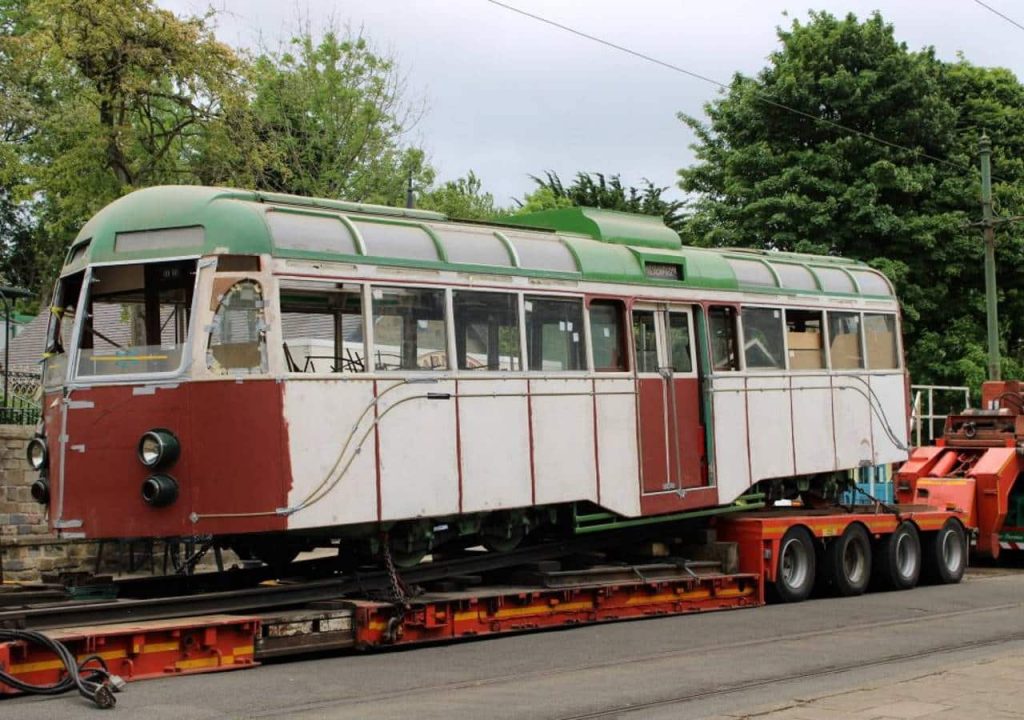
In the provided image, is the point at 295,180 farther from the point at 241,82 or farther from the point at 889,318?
the point at 889,318

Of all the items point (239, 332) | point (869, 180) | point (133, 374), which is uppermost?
point (869, 180)

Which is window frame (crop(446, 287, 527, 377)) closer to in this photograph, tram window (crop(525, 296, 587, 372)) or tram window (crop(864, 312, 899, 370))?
tram window (crop(525, 296, 587, 372))

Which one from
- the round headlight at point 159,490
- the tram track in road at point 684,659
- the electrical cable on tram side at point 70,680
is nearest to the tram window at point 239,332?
the round headlight at point 159,490

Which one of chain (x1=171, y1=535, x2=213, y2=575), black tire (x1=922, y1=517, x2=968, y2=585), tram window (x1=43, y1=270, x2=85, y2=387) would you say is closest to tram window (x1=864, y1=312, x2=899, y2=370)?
black tire (x1=922, y1=517, x2=968, y2=585)

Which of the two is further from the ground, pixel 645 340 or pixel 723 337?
pixel 723 337

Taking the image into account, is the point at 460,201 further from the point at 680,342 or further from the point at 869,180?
the point at 680,342

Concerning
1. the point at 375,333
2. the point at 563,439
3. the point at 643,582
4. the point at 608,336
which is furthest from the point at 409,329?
the point at 643,582

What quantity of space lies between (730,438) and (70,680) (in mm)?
8975

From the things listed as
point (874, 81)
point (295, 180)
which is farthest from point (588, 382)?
point (874, 81)

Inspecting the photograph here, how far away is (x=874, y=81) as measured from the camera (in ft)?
108

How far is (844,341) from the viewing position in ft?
61.2

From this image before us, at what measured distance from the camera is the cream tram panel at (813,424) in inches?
688

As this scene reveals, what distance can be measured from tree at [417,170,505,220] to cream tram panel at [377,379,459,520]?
1478 cm

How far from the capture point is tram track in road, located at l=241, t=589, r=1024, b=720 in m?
9.24
